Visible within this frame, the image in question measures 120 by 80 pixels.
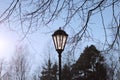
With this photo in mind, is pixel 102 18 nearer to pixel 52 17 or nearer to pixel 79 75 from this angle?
pixel 52 17

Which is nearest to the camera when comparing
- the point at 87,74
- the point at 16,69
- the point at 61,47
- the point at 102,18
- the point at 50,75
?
the point at 102,18

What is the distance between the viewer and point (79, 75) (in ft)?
102

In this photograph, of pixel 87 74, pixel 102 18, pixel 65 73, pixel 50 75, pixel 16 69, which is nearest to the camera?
pixel 102 18

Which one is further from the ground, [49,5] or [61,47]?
[49,5]

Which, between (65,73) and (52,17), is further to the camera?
(65,73)

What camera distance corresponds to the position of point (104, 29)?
6.14m

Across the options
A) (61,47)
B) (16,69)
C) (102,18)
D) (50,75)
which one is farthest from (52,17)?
(50,75)

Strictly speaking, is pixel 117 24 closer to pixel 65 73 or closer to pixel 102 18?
pixel 102 18

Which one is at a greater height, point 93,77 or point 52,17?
point 52,17

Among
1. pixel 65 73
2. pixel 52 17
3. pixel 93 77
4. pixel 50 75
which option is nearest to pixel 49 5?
pixel 52 17

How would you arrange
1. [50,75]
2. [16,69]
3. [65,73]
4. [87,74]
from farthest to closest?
[50,75], [16,69], [87,74], [65,73]

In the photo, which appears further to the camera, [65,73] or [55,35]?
[65,73]

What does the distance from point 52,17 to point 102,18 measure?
916 mm

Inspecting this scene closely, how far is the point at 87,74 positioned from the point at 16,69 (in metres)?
13.2
